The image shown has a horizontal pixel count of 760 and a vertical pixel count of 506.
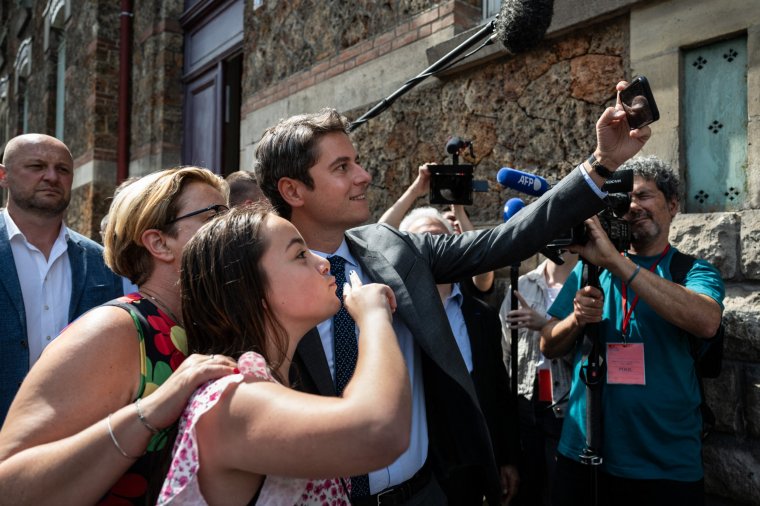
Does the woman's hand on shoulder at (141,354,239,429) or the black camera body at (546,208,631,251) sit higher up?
the black camera body at (546,208,631,251)

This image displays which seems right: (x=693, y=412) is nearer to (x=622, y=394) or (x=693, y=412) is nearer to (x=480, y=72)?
(x=622, y=394)

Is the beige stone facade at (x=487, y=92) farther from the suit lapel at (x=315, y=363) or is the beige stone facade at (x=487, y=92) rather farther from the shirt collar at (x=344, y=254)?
the suit lapel at (x=315, y=363)

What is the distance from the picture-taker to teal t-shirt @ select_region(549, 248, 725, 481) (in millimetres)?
2195

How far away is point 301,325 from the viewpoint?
1.33 meters

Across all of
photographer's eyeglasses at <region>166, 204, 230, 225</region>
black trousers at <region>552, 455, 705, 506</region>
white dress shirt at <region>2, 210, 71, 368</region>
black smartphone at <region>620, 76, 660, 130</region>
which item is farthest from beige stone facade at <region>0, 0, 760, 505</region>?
white dress shirt at <region>2, 210, 71, 368</region>

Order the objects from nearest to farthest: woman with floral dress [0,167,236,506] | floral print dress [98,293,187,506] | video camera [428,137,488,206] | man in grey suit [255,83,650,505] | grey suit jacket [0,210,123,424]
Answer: woman with floral dress [0,167,236,506] < floral print dress [98,293,187,506] < man in grey suit [255,83,650,505] < grey suit jacket [0,210,123,424] < video camera [428,137,488,206]

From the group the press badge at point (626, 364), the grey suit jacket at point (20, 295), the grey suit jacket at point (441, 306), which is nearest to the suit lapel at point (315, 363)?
the grey suit jacket at point (441, 306)

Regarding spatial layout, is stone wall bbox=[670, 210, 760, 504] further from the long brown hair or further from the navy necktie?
the long brown hair

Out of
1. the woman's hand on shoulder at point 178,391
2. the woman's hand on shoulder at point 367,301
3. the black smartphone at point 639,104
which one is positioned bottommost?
the woman's hand on shoulder at point 178,391

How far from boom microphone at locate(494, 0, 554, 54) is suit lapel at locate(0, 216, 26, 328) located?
223 cm

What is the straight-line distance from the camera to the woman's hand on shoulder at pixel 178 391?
1104 mm

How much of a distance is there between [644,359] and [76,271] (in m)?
2.43

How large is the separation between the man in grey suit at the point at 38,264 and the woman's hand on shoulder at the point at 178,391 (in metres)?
1.61

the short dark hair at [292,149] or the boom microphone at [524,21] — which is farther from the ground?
the boom microphone at [524,21]
